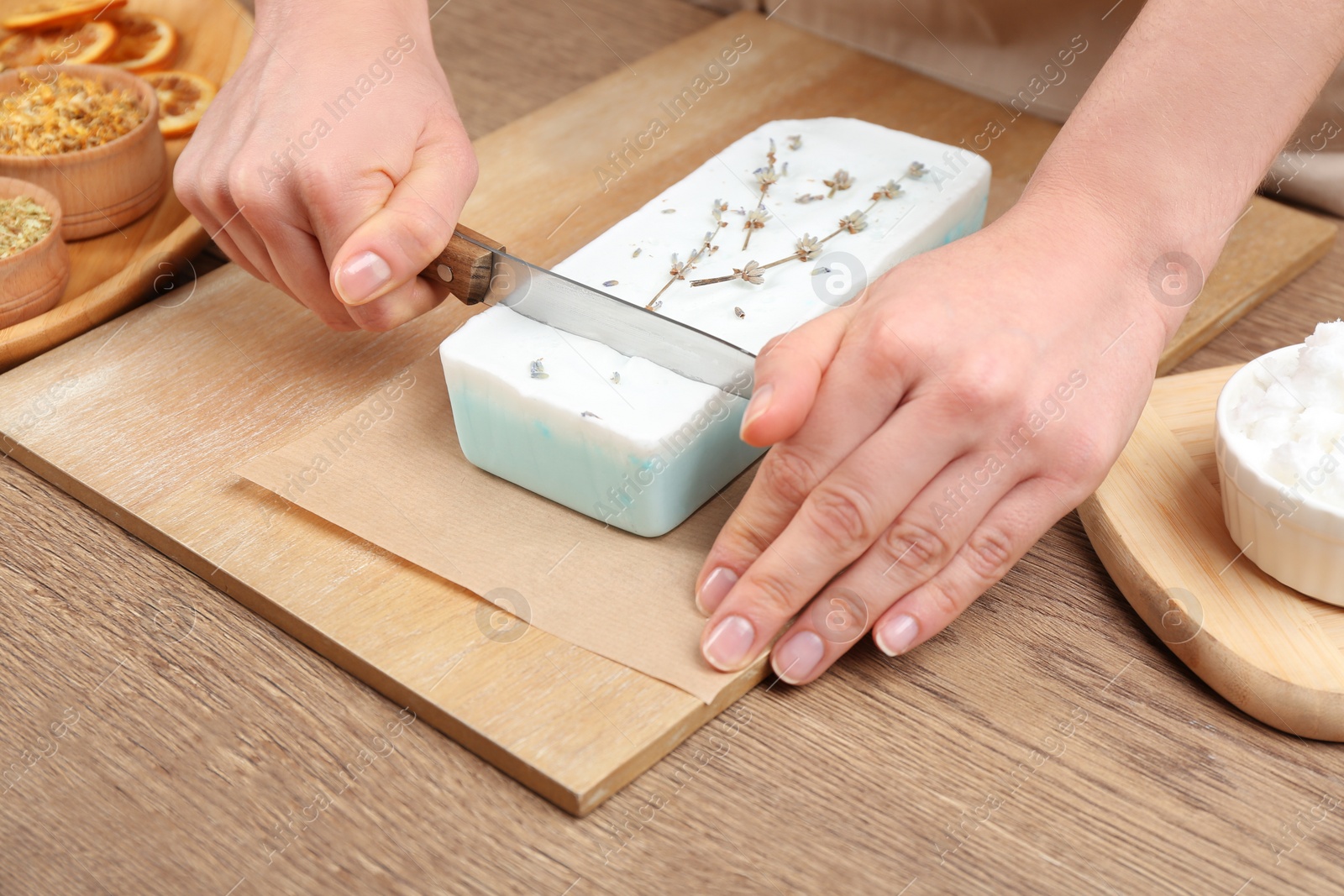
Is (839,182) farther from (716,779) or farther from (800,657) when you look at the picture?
(716,779)

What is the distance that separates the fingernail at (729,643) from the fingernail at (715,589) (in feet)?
0.14

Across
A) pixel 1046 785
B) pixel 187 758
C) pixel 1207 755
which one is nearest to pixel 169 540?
pixel 187 758

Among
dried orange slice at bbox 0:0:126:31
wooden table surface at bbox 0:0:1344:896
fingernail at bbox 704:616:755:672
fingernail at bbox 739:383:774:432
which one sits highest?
dried orange slice at bbox 0:0:126:31

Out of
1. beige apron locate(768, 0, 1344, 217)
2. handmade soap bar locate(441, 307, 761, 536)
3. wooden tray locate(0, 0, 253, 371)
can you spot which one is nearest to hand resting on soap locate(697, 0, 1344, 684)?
handmade soap bar locate(441, 307, 761, 536)

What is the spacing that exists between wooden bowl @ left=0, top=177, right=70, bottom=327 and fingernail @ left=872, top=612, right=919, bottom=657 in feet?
3.68

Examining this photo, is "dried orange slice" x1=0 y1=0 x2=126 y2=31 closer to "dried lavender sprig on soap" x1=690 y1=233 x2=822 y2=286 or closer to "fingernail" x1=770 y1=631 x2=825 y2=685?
"dried lavender sprig on soap" x1=690 y1=233 x2=822 y2=286

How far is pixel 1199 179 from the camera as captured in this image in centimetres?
110

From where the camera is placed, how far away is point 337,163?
4.08ft

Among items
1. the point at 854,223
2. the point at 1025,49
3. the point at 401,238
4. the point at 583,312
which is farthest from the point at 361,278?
the point at 1025,49

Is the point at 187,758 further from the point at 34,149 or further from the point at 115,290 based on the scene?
the point at 34,149

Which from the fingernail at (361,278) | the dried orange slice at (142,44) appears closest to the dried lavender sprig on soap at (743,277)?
the fingernail at (361,278)

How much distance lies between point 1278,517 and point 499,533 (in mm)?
743

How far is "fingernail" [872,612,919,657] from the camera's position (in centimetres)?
104

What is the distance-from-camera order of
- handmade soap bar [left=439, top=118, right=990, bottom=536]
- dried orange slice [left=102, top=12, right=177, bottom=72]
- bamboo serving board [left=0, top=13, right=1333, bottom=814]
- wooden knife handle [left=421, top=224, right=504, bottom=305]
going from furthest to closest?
dried orange slice [left=102, top=12, right=177, bottom=72] < wooden knife handle [left=421, top=224, right=504, bottom=305] < handmade soap bar [left=439, top=118, right=990, bottom=536] < bamboo serving board [left=0, top=13, right=1333, bottom=814]
